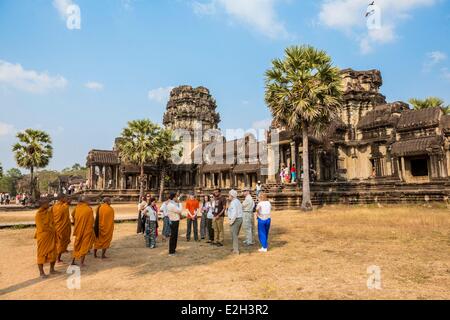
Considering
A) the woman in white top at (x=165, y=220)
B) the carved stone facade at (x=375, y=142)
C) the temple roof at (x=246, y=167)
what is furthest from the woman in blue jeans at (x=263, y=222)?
the temple roof at (x=246, y=167)

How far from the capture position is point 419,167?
25500 mm

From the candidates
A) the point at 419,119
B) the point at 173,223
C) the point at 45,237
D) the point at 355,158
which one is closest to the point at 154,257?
the point at 173,223

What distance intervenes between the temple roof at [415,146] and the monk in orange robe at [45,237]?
25.7m

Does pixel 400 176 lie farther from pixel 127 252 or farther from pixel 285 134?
pixel 127 252

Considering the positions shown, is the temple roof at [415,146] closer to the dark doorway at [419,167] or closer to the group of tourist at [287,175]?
the dark doorway at [419,167]

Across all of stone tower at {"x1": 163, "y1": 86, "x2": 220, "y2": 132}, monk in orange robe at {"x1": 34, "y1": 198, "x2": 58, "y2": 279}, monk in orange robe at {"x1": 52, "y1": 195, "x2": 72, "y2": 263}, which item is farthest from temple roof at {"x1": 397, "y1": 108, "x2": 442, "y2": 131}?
stone tower at {"x1": 163, "y1": 86, "x2": 220, "y2": 132}

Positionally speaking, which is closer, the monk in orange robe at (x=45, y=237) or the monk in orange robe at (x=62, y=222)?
the monk in orange robe at (x=45, y=237)

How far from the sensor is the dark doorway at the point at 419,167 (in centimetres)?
2514

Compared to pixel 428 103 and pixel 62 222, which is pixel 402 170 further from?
pixel 62 222

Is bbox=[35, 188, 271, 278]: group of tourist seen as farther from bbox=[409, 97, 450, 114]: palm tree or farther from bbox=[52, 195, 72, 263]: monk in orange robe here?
bbox=[409, 97, 450, 114]: palm tree

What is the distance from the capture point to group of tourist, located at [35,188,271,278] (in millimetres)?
6277
